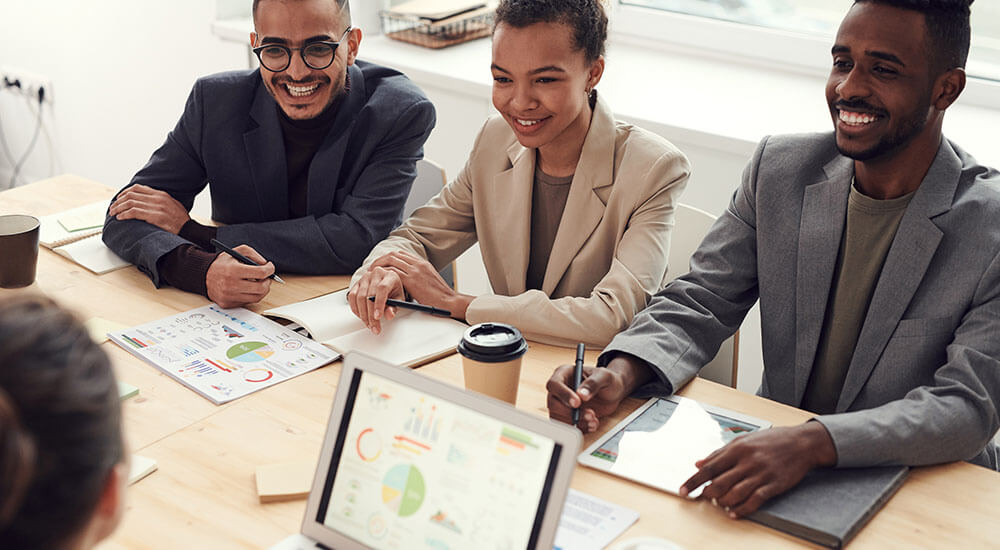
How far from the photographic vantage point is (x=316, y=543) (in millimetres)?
1104

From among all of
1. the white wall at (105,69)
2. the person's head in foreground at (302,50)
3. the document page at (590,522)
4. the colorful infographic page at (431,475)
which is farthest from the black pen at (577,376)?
the white wall at (105,69)

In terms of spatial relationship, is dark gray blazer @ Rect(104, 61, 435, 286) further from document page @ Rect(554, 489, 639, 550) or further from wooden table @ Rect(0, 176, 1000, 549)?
document page @ Rect(554, 489, 639, 550)

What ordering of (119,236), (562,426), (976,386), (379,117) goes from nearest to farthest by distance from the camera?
(562,426)
(976,386)
(119,236)
(379,117)

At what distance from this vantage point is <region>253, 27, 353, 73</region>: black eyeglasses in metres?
2.01

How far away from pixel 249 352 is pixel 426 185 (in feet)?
2.86

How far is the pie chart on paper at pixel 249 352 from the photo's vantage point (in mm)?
1605

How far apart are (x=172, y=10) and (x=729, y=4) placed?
204 centimetres

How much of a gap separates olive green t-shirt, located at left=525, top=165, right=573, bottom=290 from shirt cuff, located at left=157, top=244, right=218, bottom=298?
0.64 m

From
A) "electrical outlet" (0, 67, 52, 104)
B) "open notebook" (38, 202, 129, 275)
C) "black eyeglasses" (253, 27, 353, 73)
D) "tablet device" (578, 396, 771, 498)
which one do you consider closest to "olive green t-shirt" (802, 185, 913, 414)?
"tablet device" (578, 396, 771, 498)

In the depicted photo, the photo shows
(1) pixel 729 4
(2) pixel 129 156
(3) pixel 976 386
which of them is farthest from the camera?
(2) pixel 129 156

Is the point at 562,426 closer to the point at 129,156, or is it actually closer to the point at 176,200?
the point at 176,200

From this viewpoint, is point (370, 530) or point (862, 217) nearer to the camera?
point (370, 530)

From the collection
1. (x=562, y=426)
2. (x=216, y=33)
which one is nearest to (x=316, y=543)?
(x=562, y=426)

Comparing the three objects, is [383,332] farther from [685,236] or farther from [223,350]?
[685,236]
